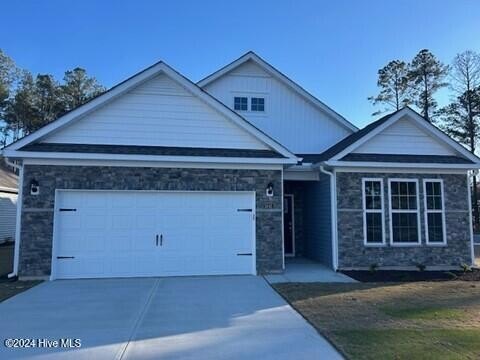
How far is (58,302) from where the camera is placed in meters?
7.77

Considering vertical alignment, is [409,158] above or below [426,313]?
above

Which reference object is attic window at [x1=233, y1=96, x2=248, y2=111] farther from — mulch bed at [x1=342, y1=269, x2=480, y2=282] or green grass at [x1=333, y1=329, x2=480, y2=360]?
green grass at [x1=333, y1=329, x2=480, y2=360]

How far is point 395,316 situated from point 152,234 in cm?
633

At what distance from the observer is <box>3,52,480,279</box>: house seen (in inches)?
408

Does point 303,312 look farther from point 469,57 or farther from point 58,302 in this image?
point 469,57

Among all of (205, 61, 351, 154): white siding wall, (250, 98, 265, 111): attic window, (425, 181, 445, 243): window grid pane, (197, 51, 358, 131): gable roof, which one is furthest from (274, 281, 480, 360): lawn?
(250, 98, 265, 111): attic window

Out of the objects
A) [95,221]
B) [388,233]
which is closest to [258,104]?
[388,233]

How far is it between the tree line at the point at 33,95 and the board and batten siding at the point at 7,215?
15858 mm

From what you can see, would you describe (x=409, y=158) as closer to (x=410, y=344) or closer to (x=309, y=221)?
(x=309, y=221)

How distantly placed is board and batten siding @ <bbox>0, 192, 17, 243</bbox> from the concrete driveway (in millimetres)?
13202

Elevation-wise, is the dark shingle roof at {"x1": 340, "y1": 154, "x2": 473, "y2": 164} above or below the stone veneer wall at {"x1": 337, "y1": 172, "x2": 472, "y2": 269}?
above

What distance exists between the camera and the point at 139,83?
11070 mm

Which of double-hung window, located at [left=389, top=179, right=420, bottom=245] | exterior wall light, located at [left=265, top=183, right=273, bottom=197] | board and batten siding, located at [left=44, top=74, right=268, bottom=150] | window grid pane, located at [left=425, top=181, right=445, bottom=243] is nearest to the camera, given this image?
board and batten siding, located at [left=44, top=74, right=268, bottom=150]

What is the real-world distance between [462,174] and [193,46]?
32.7 ft
